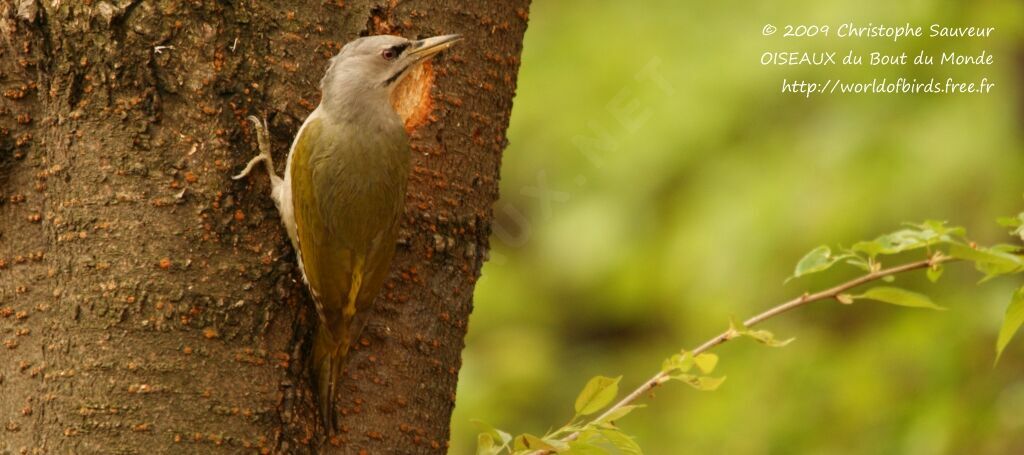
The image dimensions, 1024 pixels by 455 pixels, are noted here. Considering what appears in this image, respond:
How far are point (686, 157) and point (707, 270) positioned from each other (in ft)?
2.53

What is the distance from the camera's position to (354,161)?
315 cm

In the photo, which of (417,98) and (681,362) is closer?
(681,362)

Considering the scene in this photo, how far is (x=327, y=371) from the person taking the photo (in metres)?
2.39

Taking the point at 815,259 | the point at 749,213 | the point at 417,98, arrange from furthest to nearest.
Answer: the point at 749,213
the point at 417,98
the point at 815,259

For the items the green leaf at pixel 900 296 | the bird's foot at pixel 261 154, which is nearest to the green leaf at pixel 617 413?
the green leaf at pixel 900 296

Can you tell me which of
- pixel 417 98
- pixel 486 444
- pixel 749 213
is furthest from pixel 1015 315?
pixel 749 213

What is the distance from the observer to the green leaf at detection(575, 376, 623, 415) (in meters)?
2.33

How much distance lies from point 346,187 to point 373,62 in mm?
397

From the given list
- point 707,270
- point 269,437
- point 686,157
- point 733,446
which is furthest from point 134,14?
point 686,157

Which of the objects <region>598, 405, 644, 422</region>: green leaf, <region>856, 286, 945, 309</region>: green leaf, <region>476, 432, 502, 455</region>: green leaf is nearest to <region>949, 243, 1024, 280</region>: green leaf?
<region>856, 286, 945, 309</region>: green leaf

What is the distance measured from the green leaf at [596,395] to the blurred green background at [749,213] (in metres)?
1.88

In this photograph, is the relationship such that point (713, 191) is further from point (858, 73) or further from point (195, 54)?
point (195, 54)

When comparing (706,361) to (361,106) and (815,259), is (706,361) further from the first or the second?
(361,106)

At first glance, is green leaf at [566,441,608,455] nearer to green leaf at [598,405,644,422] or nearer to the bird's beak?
green leaf at [598,405,644,422]
